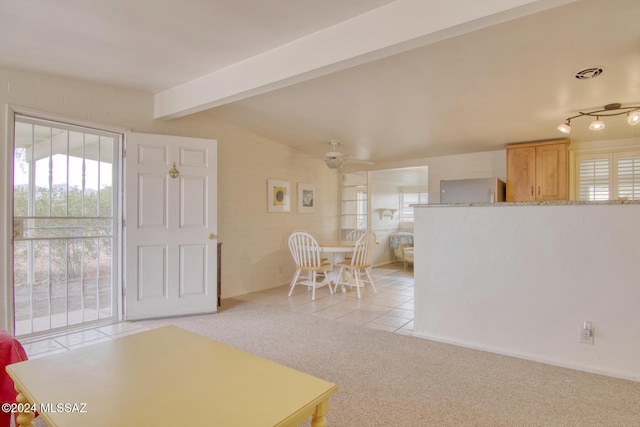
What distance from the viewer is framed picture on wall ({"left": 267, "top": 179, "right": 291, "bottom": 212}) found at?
219 inches

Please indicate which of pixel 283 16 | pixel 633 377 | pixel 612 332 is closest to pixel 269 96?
pixel 283 16

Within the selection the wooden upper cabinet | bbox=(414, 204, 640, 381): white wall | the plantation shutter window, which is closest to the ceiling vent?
bbox=(414, 204, 640, 381): white wall

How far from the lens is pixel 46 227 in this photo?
329 cm

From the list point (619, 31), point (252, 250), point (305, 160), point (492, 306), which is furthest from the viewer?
point (305, 160)

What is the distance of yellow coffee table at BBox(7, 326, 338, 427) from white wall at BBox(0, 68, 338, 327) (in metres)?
2.15

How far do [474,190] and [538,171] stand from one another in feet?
2.76

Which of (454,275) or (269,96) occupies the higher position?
(269,96)

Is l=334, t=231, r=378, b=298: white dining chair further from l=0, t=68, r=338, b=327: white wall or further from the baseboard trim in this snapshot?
the baseboard trim

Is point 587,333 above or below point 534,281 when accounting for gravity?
below

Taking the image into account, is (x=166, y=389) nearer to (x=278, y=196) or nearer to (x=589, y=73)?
(x=589, y=73)

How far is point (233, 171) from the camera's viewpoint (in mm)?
4996

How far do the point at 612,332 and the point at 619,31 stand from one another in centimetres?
208

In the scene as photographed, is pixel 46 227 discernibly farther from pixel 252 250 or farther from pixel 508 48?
pixel 508 48

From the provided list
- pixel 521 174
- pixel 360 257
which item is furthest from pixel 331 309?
pixel 521 174
